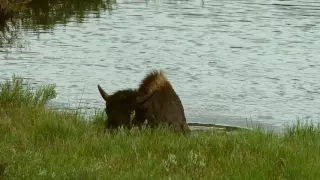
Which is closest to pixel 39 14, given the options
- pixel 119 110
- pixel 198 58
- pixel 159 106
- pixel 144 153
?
pixel 198 58

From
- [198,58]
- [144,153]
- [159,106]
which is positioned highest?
[144,153]

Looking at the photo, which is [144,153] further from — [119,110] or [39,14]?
[39,14]

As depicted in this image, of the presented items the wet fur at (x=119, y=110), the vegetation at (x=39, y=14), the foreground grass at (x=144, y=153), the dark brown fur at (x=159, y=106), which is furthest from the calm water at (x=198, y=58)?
the foreground grass at (x=144, y=153)

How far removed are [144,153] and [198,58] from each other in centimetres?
1499

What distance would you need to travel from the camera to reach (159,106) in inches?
482

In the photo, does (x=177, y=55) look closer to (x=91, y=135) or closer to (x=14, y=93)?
(x=14, y=93)

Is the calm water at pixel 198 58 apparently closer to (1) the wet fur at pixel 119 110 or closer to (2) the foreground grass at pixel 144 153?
(1) the wet fur at pixel 119 110

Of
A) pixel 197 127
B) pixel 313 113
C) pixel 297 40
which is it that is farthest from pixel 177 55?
pixel 197 127

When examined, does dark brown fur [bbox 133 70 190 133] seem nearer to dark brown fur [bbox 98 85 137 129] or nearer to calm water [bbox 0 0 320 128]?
dark brown fur [bbox 98 85 137 129]

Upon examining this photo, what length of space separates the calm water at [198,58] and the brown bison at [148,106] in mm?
3425

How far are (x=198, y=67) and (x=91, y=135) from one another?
12551mm

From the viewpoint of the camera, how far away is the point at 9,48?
24781 mm

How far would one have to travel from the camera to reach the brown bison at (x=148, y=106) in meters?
11.6

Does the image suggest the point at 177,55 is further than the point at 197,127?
Yes
